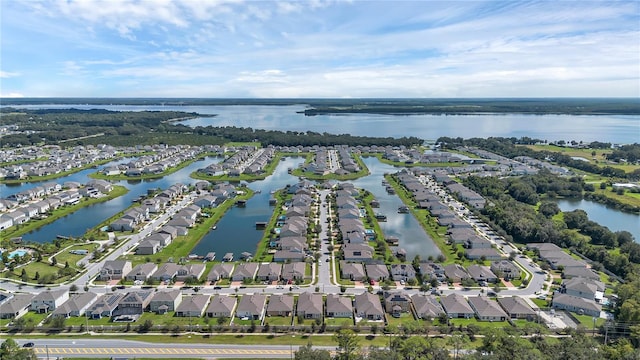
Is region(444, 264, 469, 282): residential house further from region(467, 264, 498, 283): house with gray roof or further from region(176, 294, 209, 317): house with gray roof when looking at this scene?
region(176, 294, 209, 317): house with gray roof

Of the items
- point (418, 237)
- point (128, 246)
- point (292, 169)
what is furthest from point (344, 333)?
point (292, 169)

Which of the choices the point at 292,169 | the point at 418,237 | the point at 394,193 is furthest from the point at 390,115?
the point at 418,237

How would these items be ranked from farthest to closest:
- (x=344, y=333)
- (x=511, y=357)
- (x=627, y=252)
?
(x=627, y=252) → (x=344, y=333) → (x=511, y=357)

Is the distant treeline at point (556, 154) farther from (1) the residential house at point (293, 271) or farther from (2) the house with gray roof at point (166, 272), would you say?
(2) the house with gray roof at point (166, 272)

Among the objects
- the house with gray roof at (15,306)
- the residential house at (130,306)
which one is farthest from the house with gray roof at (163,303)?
the house with gray roof at (15,306)

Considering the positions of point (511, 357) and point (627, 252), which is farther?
point (627, 252)

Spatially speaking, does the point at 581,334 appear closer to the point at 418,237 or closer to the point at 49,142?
the point at 418,237

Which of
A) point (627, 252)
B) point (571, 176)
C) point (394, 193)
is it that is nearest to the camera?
point (627, 252)
